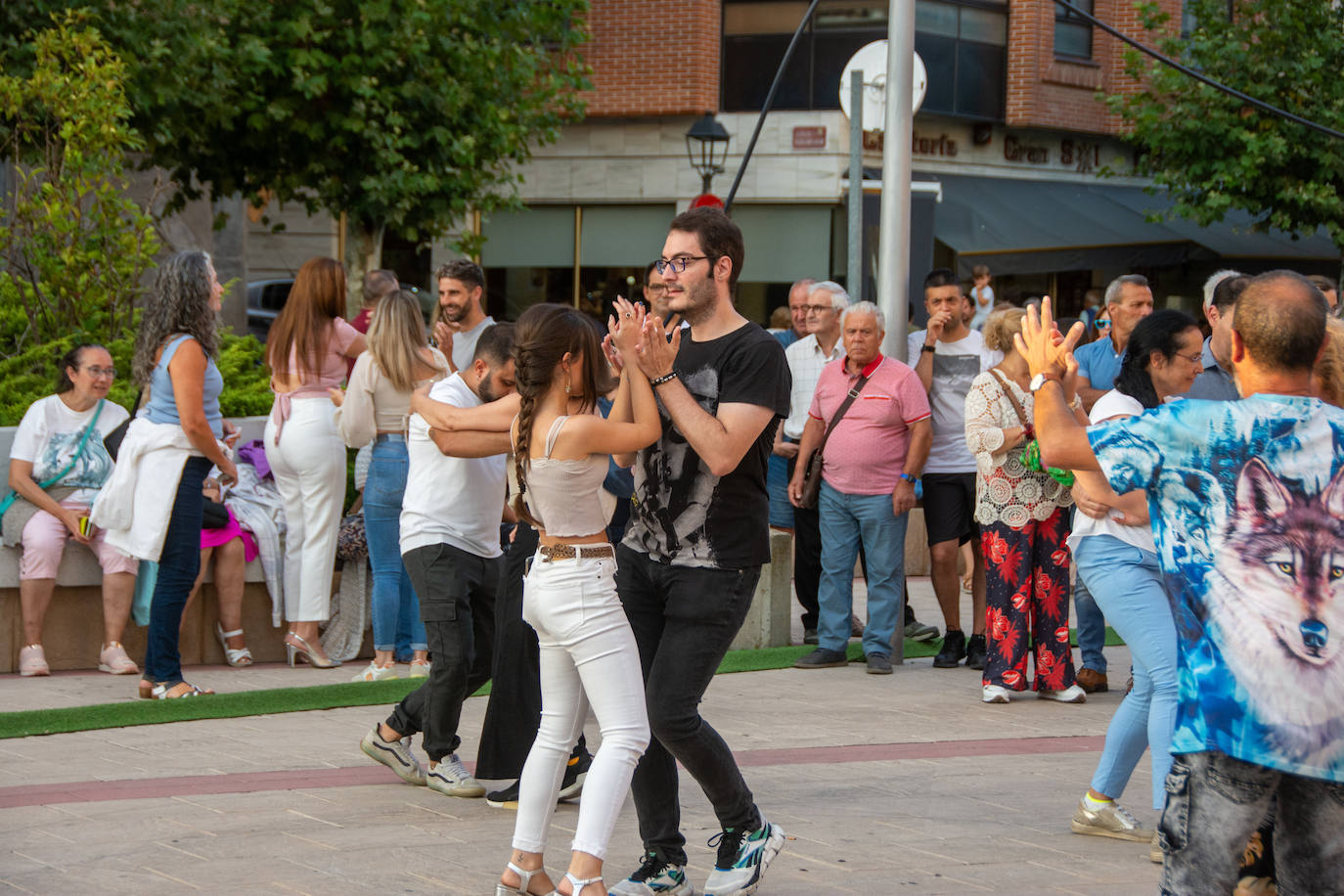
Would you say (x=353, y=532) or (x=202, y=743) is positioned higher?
(x=353, y=532)

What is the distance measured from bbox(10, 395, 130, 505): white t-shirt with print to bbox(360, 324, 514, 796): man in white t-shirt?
3.00m

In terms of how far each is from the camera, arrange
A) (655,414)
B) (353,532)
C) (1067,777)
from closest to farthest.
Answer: (655,414)
(1067,777)
(353,532)

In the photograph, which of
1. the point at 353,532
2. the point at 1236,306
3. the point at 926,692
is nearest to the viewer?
the point at 1236,306

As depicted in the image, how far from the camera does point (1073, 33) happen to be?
997 inches

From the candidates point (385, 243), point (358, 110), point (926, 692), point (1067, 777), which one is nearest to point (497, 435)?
point (1067, 777)

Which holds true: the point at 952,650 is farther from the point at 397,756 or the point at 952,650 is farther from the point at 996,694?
the point at 397,756

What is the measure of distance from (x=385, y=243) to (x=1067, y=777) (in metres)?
21.6

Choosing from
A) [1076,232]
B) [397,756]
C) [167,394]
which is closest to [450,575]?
[397,756]

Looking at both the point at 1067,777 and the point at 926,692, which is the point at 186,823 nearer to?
the point at 1067,777

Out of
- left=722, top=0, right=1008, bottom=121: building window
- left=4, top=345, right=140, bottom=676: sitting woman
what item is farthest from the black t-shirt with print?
left=722, top=0, right=1008, bottom=121: building window

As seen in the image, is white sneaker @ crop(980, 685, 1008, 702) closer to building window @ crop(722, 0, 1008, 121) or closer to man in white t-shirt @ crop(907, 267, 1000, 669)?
man in white t-shirt @ crop(907, 267, 1000, 669)

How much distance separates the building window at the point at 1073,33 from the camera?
2498 centimetres

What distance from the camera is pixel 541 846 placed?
4426 mm

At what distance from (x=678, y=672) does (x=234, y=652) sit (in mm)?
4848
